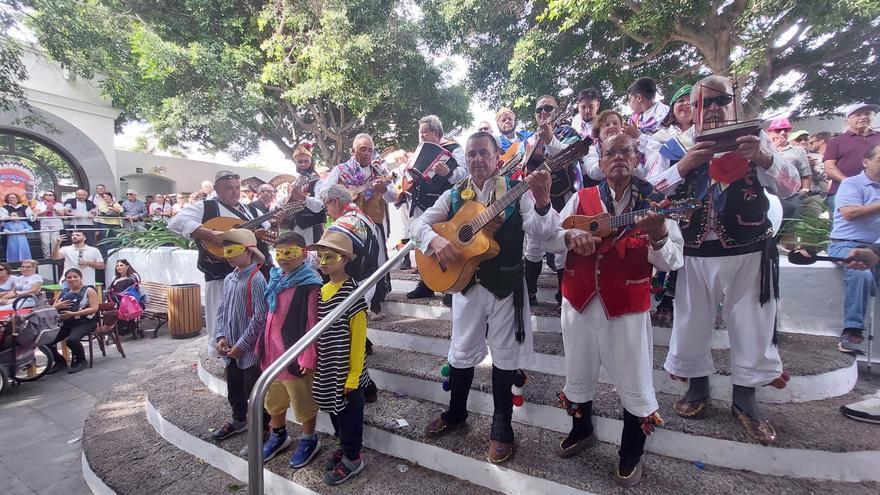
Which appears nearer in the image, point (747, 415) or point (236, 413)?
point (747, 415)

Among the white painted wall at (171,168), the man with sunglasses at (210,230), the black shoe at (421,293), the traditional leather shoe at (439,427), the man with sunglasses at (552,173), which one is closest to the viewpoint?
the traditional leather shoe at (439,427)

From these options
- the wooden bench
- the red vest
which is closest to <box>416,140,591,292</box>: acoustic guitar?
the red vest

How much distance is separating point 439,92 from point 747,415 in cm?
1438

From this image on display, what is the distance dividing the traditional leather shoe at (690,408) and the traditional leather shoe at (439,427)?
1.46 meters

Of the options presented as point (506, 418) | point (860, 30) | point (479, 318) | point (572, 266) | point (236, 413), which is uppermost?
point (860, 30)

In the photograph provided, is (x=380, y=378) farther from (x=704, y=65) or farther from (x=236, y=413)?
(x=704, y=65)

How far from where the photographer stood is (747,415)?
2508 millimetres

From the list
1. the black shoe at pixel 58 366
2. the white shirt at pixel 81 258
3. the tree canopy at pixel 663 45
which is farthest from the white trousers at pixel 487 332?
the white shirt at pixel 81 258

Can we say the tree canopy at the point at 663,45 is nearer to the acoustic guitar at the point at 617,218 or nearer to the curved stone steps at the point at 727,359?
the curved stone steps at the point at 727,359

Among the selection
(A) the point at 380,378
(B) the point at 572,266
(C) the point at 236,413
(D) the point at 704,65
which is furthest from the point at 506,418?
(D) the point at 704,65

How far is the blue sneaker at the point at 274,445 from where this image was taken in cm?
309

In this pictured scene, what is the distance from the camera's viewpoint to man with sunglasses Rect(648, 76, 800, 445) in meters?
2.43

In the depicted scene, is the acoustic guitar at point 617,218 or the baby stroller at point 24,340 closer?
the acoustic guitar at point 617,218

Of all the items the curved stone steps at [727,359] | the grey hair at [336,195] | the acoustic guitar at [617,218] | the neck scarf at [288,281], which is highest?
the grey hair at [336,195]
